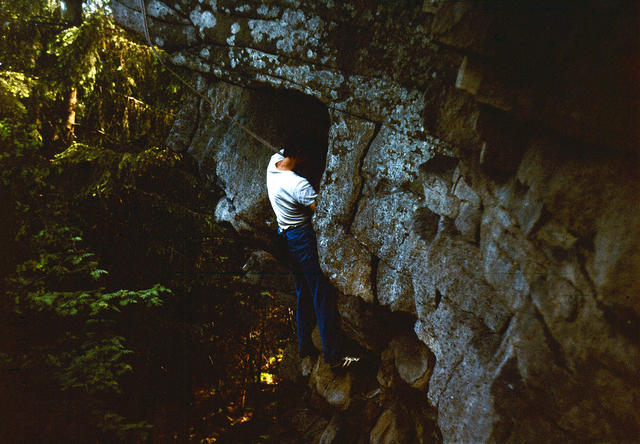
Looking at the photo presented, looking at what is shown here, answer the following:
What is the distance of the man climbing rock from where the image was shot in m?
4.38

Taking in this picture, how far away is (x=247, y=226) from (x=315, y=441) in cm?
311

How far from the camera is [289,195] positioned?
4426 millimetres

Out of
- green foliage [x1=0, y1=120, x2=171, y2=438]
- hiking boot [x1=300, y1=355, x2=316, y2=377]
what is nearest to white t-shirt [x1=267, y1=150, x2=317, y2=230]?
green foliage [x1=0, y1=120, x2=171, y2=438]

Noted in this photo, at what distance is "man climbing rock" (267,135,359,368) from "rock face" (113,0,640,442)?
0.90 feet

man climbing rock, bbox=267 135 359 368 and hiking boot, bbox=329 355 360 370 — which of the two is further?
hiking boot, bbox=329 355 360 370

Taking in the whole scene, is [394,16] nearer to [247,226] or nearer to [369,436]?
[247,226]

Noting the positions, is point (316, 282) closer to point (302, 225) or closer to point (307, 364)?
point (302, 225)

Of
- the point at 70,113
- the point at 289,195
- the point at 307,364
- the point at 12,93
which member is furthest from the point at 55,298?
the point at 70,113

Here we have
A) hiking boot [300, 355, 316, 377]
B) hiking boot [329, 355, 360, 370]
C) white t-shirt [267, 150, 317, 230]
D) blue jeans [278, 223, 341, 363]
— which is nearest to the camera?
white t-shirt [267, 150, 317, 230]

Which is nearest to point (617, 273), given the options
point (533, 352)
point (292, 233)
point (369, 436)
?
point (533, 352)

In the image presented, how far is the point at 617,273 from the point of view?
171 cm

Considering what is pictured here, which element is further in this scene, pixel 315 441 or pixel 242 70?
pixel 315 441

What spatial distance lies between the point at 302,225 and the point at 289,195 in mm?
397

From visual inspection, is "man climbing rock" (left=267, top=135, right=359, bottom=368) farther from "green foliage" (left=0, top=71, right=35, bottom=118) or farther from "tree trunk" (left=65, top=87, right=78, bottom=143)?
"tree trunk" (left=65, top=87, right=78, bottom=143)
